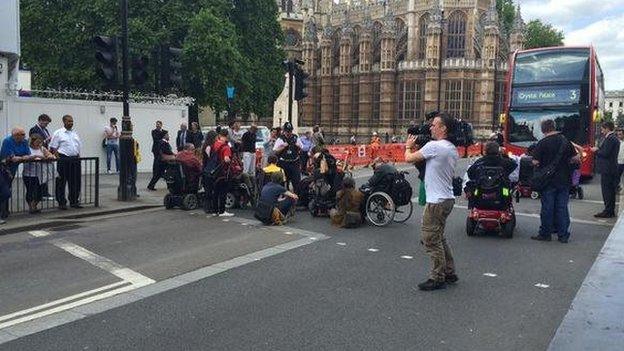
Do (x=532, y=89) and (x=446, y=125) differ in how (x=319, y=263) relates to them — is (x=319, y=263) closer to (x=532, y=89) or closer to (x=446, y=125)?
(x=446, y=125)

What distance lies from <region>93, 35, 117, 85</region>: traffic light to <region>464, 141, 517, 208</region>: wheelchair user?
23.9 ft

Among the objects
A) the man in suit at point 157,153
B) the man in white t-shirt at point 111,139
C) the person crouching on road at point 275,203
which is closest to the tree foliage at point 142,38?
the man in white t-shirt at point 111,139

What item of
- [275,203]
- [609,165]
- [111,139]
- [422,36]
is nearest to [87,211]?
[275,203]

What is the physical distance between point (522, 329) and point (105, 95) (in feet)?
55.1

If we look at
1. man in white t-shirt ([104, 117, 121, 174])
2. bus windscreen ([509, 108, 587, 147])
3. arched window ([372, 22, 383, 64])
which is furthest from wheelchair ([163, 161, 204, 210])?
arched window ([372, 22, 383, 64])

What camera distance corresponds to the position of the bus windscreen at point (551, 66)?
693 inches

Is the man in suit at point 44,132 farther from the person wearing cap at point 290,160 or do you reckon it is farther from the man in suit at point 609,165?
the man in suit at point 609,165

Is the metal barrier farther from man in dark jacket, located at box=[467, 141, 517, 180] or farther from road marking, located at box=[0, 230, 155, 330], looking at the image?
man in dark jacket, located at box=[467, 141, 517, 180]

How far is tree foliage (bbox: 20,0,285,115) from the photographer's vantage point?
2670cm

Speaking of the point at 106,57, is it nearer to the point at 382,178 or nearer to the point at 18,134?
the point at 18,134

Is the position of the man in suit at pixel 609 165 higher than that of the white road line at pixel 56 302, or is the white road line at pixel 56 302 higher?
the man in suit at pixel 609 165

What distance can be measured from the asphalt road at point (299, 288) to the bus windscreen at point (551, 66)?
356 inches

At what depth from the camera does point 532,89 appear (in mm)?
18500

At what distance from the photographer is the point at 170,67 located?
13.4 metres
